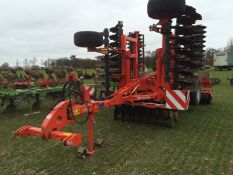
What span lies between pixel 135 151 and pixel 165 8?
2814 millimetres

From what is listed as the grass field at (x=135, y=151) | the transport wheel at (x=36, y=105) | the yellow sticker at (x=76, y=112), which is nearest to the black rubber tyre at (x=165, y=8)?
the grass field at (x=135, y=151)

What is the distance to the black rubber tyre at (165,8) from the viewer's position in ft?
A: 18.6

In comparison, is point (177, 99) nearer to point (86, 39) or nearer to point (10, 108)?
point (86, 39)

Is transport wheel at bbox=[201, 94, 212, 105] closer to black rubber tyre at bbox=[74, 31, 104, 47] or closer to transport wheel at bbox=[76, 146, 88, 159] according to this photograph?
black rubber tyre at bbox=[74, 31, 104, 47]

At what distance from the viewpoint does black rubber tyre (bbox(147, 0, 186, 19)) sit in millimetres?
5660

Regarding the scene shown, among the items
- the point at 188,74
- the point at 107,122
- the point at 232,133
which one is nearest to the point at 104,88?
the point at 107,122

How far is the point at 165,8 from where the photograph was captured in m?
5.71

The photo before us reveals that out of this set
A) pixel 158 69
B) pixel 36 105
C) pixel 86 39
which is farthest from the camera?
pixel 36 105

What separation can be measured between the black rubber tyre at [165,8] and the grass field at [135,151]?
236cm

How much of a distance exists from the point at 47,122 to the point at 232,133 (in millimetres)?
3765

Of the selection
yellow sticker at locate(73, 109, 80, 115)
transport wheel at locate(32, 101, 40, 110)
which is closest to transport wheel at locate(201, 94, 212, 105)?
transport wheel at locate(32, 101, 40, 110)

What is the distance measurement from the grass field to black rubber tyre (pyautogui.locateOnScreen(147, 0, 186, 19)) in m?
2.36

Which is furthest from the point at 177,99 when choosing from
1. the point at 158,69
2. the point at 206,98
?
the point at 206,98

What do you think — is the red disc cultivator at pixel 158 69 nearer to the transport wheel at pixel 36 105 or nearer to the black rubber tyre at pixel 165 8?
the black rubber tyre at pixel 165 8
